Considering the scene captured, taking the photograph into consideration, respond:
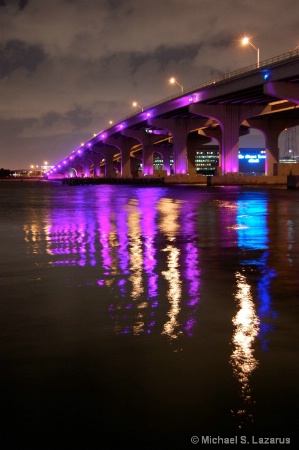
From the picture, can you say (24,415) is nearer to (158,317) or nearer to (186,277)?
(158,317)

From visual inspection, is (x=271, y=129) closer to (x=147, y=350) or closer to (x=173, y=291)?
(x=173, y=291)

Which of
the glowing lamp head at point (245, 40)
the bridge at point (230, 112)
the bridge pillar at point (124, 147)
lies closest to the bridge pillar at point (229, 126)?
the bridge at point (230, 112)

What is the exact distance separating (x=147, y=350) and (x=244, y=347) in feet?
3.13

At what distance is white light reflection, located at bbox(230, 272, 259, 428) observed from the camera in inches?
161

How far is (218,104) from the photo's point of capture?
78438 mm

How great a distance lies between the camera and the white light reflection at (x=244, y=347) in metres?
4.09

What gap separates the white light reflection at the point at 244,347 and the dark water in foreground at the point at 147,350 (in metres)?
0.01

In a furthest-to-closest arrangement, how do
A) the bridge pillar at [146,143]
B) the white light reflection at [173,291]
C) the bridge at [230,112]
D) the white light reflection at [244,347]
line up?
the bridge pillar at [146,143], the bridge at [230,112], the white light reflection at [173,291], the white light reflection at [244,347]

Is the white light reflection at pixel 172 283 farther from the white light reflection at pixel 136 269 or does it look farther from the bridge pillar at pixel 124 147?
the bridge pillar at pixel 124 147

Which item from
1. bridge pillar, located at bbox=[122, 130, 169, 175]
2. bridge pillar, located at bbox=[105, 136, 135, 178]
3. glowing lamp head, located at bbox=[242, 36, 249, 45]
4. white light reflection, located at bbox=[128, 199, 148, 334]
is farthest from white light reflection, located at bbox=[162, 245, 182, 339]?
bridge pillar, located at bbox=[105, 136, 135, 178]

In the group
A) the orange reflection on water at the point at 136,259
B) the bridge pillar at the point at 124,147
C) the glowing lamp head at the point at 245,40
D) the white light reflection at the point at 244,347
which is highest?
the glowing lamp head at the point at 245,40

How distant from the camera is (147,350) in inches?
212

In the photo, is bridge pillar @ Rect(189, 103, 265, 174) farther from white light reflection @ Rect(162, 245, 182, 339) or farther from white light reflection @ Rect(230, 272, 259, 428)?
white light reflection @ Rect(230, 272, 259, 428)

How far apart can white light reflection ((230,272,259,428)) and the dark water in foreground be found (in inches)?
0.5
